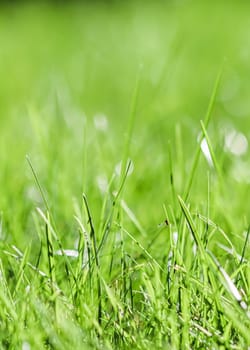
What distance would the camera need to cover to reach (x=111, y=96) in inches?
135

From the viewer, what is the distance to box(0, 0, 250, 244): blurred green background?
1925 mm

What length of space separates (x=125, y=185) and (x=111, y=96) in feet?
5.66

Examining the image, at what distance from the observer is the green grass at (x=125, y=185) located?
1.13m

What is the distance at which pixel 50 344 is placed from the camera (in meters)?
1.09

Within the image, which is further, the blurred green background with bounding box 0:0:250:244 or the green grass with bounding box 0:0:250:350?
the blurred green background with bounding box 0:0:250:244

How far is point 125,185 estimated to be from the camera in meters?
1.75

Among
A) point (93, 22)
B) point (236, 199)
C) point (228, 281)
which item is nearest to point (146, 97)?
point (236, 199)

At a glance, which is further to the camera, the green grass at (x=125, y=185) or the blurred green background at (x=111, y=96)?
the blurred green background at (x=111, y=96)

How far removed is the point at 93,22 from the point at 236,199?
373 centimetres

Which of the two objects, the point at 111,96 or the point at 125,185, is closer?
the point at 125,185

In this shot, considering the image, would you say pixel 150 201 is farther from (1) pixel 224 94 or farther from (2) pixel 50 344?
(1) pixel 224 94

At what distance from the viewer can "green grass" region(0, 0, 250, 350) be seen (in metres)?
1.13

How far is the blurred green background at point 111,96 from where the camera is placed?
75.8 inches

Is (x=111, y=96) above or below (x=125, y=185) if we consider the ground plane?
below
